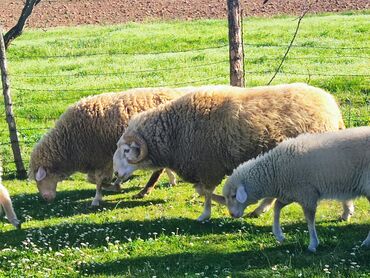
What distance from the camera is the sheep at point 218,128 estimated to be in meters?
9.25

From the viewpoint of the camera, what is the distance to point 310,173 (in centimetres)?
789

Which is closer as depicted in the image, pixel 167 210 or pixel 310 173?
pixel 310 173

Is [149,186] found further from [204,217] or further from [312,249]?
[312,249]

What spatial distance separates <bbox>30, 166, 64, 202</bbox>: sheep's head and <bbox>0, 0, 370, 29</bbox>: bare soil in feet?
60.9

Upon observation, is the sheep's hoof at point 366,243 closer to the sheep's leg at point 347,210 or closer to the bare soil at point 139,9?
the sheep's leg at point 347,210

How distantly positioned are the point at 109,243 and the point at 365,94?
30.0 feet

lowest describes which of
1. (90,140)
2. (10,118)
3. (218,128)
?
(90,140)

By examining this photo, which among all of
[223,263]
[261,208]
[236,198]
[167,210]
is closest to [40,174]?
[167,210]

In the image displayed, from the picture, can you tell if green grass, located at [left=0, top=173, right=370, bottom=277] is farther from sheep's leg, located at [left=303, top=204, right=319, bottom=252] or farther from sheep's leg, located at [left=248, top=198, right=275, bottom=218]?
sheep's leg, located at [left=248, top=198, right=275, bottom=218]

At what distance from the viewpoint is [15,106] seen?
17578 mm

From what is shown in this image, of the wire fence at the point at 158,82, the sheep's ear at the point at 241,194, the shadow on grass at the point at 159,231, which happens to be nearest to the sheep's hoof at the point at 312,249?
the shadow on grass at the point at 159,231

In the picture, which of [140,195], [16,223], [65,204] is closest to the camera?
[16,223]

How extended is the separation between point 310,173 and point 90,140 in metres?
4.44

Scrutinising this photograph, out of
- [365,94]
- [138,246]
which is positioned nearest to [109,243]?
[138,246]
